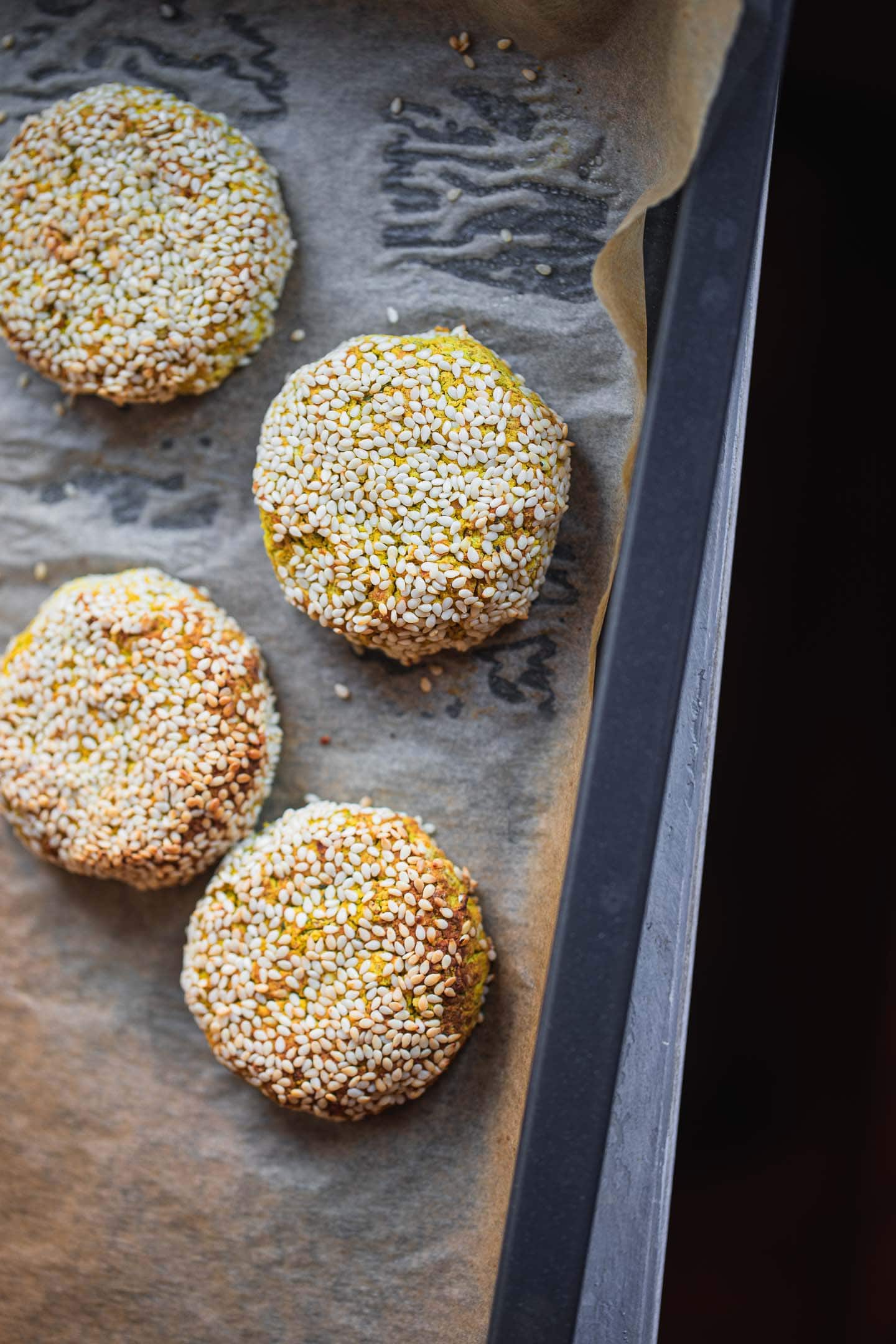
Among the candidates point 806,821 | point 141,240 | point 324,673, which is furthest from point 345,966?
point 141,240

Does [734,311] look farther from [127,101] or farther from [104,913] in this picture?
[104,913]

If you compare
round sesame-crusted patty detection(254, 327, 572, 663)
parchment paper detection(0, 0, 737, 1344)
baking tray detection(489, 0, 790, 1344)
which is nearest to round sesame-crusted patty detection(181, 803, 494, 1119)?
parchment paper detection(0, 0, 737, 1344)

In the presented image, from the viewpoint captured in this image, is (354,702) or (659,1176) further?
(354,702)

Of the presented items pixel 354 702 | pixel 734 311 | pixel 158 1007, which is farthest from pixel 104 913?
pixel 734 311

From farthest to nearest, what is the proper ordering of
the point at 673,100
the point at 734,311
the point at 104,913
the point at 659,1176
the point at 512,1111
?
the point at 104,913 → the point at 512,1111 → the point at 659,1176 → the point at 673,100 → the point at 734,311

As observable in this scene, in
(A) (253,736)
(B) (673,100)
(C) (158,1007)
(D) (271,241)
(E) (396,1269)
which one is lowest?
(E) (396,1269)

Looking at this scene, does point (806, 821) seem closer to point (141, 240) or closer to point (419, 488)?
point (419, 488)

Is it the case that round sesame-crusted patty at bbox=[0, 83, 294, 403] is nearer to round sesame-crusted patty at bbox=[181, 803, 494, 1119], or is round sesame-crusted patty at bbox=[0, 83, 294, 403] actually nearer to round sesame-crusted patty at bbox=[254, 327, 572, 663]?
round sesame-crusted patty at bbox=[254, 327, 572, 663]
